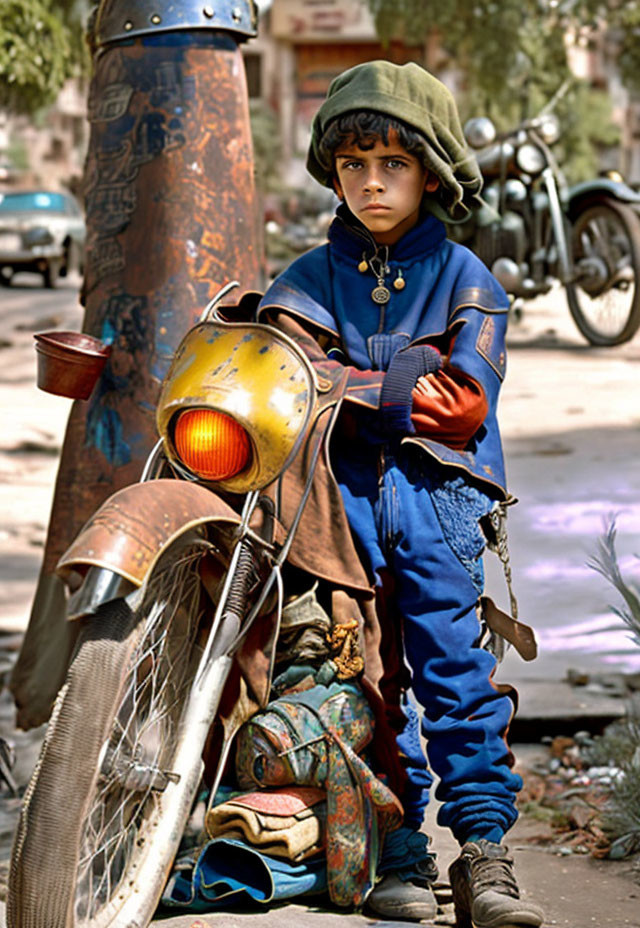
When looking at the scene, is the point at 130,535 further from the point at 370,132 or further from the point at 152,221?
the point at 152,221

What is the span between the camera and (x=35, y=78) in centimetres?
1652

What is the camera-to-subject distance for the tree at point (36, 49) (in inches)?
579

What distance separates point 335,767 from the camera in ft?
8.93

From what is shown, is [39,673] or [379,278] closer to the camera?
[379,278]

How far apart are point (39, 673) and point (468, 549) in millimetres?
1738

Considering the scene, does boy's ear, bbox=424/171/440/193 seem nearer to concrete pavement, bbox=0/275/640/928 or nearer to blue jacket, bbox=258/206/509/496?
blue jacket, bbox=258/206/509/496

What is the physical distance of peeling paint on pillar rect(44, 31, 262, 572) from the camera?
3.81 m

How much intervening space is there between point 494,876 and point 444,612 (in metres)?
0.46

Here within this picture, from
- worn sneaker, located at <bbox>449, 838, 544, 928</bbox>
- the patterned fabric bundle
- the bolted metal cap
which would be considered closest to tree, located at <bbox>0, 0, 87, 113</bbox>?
the bolted metal cap

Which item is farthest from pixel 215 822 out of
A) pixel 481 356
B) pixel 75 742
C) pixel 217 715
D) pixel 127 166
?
pixel 127 166

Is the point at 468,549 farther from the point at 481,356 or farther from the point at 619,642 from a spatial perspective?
the point at 619,642

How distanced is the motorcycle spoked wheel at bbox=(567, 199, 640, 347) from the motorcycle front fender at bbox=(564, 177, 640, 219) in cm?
5

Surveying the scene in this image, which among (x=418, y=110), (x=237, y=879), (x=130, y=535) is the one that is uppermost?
(x=418, y=110)

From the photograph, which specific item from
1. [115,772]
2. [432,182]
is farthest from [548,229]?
[115,772]
